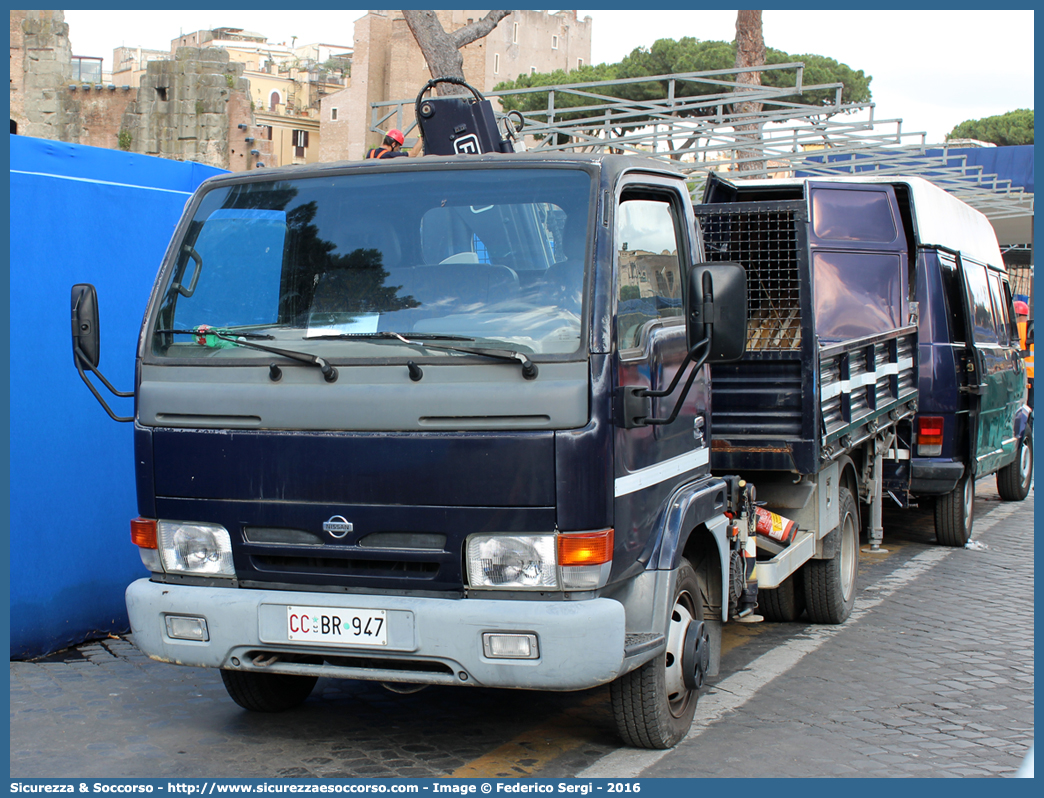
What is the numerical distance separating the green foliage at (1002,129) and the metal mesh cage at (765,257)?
5641cm

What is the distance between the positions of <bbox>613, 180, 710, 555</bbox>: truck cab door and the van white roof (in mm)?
3671

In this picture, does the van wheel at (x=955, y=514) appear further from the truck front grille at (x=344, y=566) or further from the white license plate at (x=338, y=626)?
the white license plate at (x=338, y=626)

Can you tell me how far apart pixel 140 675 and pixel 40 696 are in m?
0.49

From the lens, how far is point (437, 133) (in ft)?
20.2

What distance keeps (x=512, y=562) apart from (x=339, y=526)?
2.08 feet

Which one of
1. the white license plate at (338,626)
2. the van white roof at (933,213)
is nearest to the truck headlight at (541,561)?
the white license plate at (338,626)

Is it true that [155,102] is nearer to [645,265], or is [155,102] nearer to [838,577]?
[838,577]

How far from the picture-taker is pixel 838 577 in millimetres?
6727

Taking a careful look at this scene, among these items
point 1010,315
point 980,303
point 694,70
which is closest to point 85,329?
point 980,303

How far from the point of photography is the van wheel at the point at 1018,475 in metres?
12.0

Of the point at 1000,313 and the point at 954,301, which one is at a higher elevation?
the point at 954,301

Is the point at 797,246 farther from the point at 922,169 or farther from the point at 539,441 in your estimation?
the point at 922,169

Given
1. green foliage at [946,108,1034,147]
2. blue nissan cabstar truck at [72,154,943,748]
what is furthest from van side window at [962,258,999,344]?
green foliage at [946,108,1034,147]
